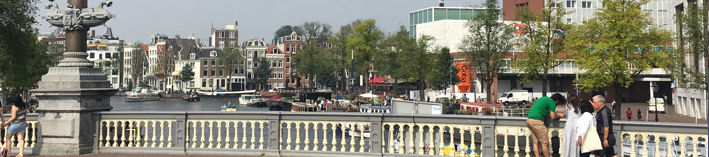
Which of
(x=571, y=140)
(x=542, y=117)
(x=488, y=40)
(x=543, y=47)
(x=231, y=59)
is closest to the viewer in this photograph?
(x=571, y=140)

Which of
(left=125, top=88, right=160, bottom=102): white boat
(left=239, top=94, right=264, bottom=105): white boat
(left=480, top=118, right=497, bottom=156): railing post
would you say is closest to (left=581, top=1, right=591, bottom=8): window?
(left=239, top=94, right=264, bottom=105): white boat

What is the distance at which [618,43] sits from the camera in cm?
3612

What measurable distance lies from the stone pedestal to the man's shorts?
31.7 feet

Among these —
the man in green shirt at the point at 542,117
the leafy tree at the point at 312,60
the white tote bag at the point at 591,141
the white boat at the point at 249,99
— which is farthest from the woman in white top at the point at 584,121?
the leafy tree at the point at 312,60

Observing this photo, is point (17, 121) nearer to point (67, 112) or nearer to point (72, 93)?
point (67, 112)

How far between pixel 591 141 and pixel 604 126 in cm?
53

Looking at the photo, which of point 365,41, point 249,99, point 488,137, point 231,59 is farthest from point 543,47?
point 231,59

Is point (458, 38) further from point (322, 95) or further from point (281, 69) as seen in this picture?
point (281, 69)

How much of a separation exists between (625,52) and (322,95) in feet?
174

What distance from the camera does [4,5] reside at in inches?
1588

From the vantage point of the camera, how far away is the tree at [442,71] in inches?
2707

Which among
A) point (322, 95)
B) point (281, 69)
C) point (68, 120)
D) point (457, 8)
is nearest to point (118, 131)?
point (68, 120)

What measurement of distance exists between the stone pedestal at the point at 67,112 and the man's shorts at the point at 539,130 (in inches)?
380

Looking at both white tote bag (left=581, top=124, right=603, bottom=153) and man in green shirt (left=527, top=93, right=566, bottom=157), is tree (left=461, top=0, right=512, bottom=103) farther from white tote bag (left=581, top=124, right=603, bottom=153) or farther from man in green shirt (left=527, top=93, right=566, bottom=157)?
white tote bag (left=581, top=124, right=603, bottom=153)
